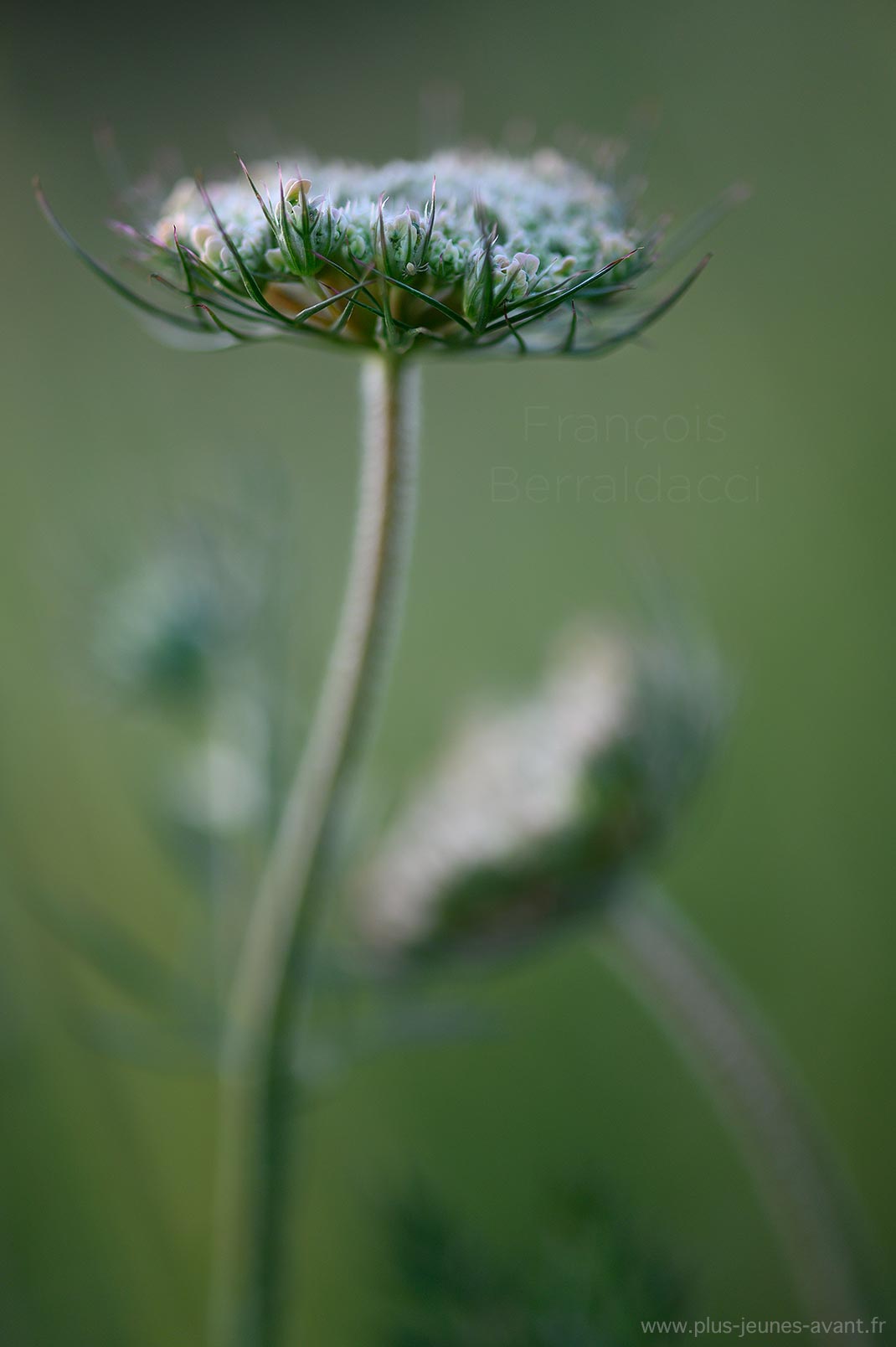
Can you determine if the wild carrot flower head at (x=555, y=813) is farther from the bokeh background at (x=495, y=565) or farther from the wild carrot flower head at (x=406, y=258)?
the wild carrot flower head at (x=406, y=258)

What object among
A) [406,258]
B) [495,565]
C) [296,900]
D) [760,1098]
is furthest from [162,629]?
[495,565]

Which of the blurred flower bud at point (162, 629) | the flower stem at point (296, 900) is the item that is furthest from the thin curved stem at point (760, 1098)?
the blurred flower bud at point (162, 629)

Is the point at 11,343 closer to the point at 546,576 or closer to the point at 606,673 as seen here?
the point at 546,576

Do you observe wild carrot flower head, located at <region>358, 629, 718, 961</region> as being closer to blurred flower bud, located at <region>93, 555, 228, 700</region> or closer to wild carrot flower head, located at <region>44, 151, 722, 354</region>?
blurred flower bud, located at <region>93, 555, 228, 700</region>

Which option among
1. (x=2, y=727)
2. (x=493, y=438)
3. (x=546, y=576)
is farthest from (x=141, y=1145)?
(x=493, y=438)

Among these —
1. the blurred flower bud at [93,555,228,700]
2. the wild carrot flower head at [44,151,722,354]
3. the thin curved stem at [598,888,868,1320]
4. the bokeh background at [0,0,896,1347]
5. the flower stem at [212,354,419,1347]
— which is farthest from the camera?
the bokeh background at [0,0,896,1347]

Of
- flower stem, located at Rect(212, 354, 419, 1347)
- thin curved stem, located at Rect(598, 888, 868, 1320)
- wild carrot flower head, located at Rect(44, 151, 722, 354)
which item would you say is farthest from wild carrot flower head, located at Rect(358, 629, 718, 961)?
wild carrot flower head, located at Rect(44, 151, 722, 354)
